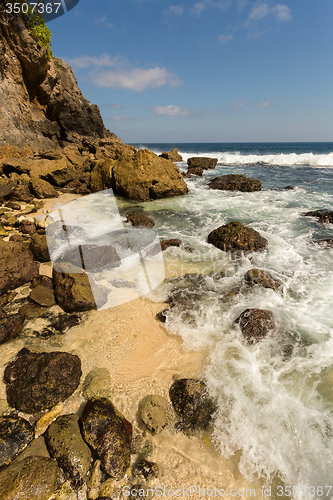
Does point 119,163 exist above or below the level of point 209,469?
above

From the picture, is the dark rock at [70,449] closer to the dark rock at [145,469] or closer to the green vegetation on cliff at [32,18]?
the dark rock at [145,469]

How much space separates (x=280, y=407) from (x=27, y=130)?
16.4 m

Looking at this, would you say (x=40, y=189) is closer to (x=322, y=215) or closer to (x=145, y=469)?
(x=145, y=469)

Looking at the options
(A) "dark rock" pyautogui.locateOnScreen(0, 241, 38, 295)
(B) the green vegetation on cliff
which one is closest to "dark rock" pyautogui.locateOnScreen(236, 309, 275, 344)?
(A) "dark rock" pyautogui.locateOnScreen(0, 241, 38, 295)

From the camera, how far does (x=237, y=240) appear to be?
6383mm

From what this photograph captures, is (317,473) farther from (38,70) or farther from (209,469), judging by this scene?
(38,70)

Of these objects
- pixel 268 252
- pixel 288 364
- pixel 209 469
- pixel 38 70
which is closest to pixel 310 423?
pixel 288 364

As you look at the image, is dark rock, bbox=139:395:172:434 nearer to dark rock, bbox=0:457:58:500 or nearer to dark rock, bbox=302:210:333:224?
dark rock, bbox=0:457:58:500

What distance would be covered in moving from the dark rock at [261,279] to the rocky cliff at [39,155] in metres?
7.44

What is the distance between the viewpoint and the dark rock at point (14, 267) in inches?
163

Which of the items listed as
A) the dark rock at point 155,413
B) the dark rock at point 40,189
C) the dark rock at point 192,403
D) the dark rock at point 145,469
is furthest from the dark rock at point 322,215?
the dark rock at point 40,189

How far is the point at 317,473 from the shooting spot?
2131 millimetres

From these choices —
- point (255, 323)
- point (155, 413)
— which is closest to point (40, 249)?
point (155, 413)

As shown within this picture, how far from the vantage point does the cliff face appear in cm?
1154
